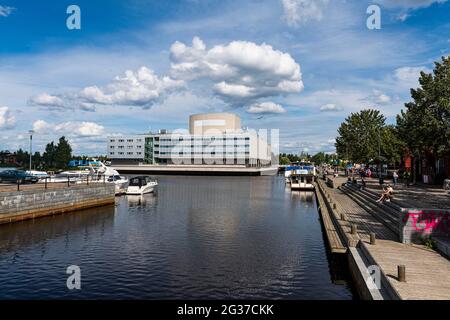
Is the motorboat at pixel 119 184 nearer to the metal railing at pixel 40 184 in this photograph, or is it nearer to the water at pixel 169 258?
the metal railing at pixel 40 184

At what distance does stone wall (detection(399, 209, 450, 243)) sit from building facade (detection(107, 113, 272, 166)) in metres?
145

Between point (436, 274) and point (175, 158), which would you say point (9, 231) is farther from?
point (175, 158)

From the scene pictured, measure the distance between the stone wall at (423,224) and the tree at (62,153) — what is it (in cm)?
17293

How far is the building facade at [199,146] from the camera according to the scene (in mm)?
166250

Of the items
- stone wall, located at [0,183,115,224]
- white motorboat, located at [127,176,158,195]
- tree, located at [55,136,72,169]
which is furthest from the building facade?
stone wall, located at [0,183,115,224]

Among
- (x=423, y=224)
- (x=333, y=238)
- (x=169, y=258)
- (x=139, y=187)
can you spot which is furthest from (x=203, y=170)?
(x=423, y=224)

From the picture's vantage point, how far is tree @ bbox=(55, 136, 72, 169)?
170 meters

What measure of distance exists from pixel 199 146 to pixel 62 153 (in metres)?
66.3

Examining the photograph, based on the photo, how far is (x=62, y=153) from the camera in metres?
171

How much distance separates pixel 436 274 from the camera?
13109 mm

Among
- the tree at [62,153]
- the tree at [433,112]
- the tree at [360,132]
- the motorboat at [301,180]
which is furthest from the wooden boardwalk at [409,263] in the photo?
the tree at [62,153]

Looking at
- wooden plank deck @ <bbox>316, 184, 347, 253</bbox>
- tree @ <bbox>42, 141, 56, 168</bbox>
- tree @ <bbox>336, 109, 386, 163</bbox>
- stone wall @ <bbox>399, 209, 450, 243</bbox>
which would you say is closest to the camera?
stone wall @ <bbox>399, 209, 450, 243</bbox>

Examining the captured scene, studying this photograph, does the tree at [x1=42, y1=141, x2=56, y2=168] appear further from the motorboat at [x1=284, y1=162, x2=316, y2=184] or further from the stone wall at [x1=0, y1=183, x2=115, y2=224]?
the stone wall at [x1=0, y1=183, x2=115, y2=224]
